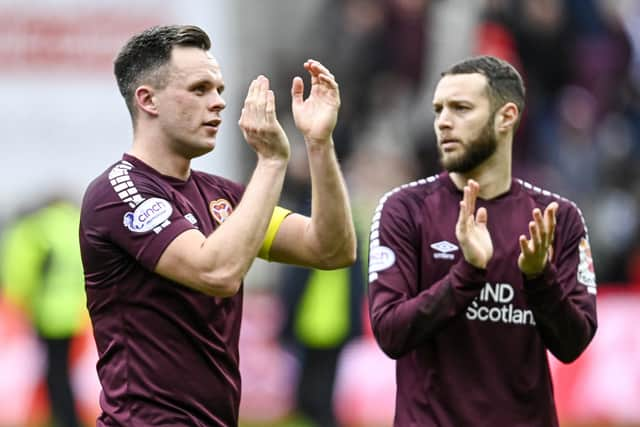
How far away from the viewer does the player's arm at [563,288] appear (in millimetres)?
5680

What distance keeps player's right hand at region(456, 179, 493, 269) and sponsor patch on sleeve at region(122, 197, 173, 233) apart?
1.21 meters

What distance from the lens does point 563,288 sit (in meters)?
5.95

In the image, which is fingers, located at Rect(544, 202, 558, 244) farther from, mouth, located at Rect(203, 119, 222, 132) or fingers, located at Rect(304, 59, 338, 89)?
mouth, located at Rect(203, 119, 222, 132)

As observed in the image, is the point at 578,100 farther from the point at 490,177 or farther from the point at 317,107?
the point at 317,107

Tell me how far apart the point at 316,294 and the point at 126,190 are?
23.5ft

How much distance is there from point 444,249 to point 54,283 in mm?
7167

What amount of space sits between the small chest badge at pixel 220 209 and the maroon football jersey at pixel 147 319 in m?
0.18

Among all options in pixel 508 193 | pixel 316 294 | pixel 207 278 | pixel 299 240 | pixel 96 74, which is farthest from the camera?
pixel 96 74

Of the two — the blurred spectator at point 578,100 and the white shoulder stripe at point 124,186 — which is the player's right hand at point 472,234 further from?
the blurred spectator at point 578,100

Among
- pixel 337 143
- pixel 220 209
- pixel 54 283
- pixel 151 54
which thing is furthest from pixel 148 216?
pixel 337 143

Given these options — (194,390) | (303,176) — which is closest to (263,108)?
(194,390)

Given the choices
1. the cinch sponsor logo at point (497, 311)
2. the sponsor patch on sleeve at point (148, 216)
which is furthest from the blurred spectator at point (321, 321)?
the sponsor patch on sleeve at point (148, 216)

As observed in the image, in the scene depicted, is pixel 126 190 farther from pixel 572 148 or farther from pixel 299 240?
pixel 572 148

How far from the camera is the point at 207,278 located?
5070 mm
